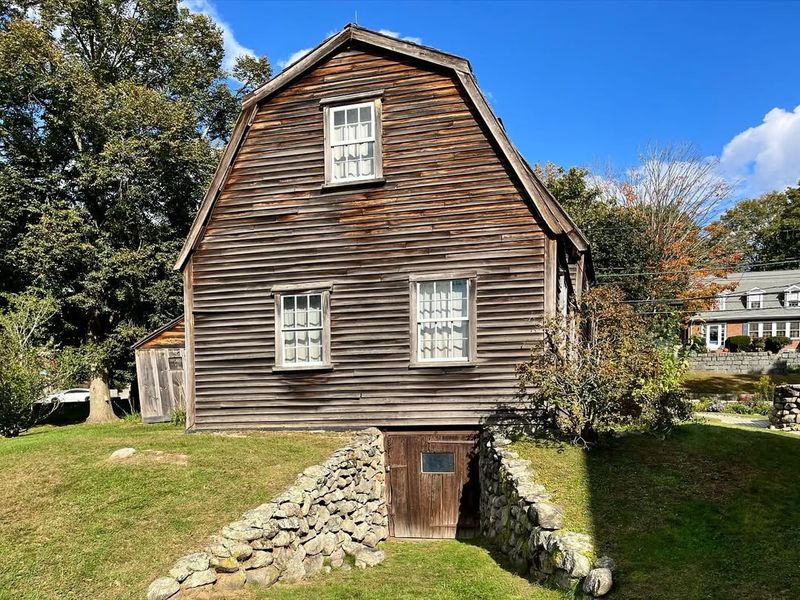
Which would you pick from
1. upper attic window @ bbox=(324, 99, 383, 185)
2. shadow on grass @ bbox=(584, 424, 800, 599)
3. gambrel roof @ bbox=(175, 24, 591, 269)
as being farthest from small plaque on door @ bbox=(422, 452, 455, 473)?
upper attic window @ bbox=(324, 99, 383, 185)

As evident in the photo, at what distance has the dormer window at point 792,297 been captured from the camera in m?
49.6

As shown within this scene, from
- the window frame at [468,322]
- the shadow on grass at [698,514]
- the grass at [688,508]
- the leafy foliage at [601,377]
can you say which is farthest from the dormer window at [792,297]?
the window frame at [468,322]

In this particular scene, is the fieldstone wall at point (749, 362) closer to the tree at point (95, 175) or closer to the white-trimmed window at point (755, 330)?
the white-trimmed window at point (755, 330)

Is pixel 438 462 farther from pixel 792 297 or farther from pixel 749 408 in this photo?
pixel 792 297

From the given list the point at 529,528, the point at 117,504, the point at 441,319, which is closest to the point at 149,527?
the point at 117,504

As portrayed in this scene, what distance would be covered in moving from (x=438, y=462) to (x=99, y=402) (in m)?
20.9

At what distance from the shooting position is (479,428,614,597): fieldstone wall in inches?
247

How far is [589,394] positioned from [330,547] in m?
5.21

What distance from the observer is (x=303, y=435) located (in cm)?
1238

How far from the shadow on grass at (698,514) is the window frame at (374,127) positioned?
24.2ft

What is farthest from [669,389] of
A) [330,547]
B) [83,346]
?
[83,346]

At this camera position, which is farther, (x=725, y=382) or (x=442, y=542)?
(x=725, y=382)

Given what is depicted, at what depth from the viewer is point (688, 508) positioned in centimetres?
779

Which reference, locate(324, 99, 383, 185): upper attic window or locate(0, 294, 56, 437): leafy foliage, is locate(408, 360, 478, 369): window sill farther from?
locate(0, 294, 56, 437): leafy foliage
